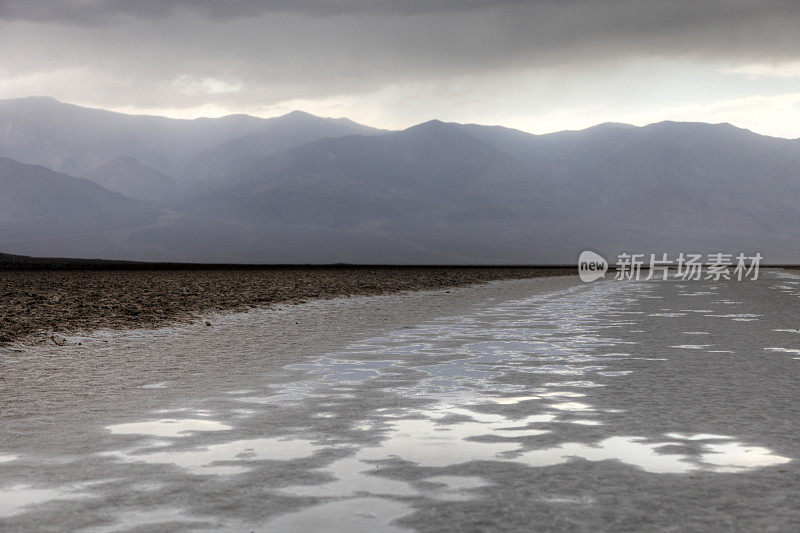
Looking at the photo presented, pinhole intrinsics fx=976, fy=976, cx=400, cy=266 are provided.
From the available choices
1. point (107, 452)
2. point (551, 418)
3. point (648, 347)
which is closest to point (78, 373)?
point (107, 452)

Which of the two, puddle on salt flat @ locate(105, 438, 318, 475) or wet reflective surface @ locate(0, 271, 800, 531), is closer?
wet reflective surface @ locate(0, 271, 800, 531)

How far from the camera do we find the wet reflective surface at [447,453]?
17.6ft

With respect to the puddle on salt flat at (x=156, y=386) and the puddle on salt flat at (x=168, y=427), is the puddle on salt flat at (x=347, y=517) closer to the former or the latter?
the puddle on salt flat at (x=168, y=427)

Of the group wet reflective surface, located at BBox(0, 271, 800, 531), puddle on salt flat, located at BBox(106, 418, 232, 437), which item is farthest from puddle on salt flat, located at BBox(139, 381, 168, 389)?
puddle on salt flat, located at BBox(106, 418, 232, 437)

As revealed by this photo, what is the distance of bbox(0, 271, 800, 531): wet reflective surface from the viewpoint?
17.6 feet

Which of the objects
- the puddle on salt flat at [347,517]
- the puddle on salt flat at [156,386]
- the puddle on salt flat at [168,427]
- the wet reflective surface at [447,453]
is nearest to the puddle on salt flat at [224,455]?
the wet reflective surface at [447,453]

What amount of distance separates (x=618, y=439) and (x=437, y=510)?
254cm

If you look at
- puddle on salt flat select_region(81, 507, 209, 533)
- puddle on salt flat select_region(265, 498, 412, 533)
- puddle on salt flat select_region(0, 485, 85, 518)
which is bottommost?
puddle on salt flat select_region(0, 485, 85, 518)

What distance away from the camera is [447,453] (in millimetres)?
6945

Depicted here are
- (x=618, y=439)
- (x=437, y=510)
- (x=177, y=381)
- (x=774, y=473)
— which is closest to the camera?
(x=437, y=510)

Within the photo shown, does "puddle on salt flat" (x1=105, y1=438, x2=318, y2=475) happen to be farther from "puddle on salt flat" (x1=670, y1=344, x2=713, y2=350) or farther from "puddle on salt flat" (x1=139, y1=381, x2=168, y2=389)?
"puddle on salt flat" (x1=670, y1=344, x2=713, y2=350)

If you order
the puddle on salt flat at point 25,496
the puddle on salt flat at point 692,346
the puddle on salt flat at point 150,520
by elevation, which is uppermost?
the puddle on salt flat at point 692,346

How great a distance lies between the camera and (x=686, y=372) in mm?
11766

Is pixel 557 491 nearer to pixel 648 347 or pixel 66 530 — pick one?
pixel 66 530
